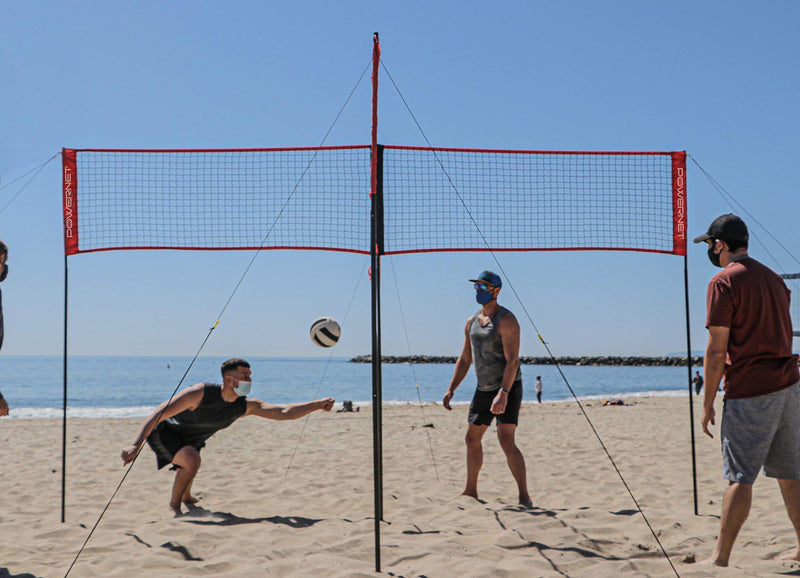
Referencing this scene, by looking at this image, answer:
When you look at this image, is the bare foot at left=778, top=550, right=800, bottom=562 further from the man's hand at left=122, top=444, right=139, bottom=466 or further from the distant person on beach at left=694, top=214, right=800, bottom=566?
the man's hand at left=122, top=444, right=139, bottom=466

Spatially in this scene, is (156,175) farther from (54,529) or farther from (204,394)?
(54,529)

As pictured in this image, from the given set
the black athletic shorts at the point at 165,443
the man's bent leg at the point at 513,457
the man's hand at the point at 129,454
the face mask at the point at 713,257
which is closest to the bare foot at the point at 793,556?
the face mask at the point at 713,257

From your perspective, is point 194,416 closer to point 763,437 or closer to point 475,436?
point 475,436

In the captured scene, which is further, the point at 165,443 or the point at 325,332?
the point at 325,332

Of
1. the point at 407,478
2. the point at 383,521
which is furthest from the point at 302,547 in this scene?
the point at 407,478

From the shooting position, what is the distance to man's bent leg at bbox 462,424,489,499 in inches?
175

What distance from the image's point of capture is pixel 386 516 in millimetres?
4113

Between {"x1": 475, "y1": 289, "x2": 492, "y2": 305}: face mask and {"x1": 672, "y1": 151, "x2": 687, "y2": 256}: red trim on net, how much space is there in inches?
52.4

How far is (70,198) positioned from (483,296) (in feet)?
9.79

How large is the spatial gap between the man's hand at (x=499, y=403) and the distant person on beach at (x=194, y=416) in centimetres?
134

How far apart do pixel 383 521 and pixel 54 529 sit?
1976 mm

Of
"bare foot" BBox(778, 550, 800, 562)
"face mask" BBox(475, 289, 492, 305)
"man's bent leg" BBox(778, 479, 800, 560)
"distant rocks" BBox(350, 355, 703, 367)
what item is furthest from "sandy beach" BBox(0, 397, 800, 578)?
"distant rocks" BBox(350, 355, 703, 367)

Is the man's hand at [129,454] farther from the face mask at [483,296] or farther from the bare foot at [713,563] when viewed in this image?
the bare foot at [713,563]

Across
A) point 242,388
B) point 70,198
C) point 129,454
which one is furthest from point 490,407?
point 70,198
